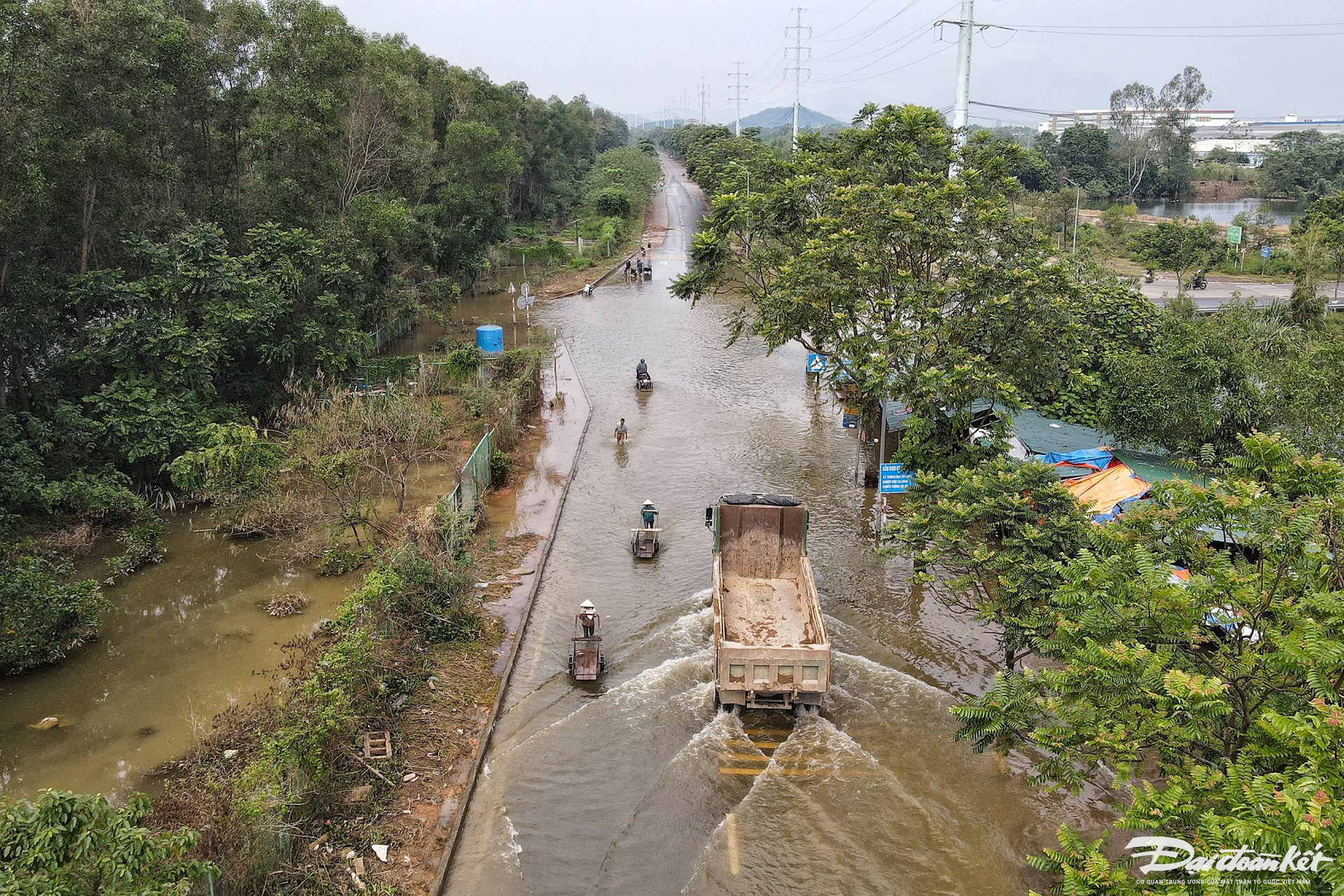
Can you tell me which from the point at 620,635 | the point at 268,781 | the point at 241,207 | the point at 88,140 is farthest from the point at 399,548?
the point at 241,207

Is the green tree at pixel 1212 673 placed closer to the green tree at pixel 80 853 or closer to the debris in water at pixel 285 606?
the green tree at pixel 80 853

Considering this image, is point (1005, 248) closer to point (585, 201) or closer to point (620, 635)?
point (620, 635)

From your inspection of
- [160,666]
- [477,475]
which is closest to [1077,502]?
[477,475]

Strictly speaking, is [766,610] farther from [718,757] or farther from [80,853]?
[80,853]

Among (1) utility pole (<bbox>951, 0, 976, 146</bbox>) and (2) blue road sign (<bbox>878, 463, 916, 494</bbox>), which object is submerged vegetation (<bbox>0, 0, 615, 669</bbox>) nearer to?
(2) blue road sign (<bbox>878, 463, 916, 494</bbox>)

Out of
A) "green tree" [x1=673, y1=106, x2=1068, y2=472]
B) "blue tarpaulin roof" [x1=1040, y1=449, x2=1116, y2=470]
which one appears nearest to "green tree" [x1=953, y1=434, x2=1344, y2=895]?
"green tree" [x1=673, y1=106, x2=1068, y2=472]

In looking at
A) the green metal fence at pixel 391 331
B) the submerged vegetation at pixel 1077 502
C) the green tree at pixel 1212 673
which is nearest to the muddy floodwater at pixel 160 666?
the submerged vegetation at pixel 1077 502

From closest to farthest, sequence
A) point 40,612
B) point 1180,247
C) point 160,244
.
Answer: point 40,612 < point 160,244 < point 1180,247

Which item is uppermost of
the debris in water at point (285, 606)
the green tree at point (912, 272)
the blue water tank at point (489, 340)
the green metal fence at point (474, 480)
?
the green tree at point (912, 272)
